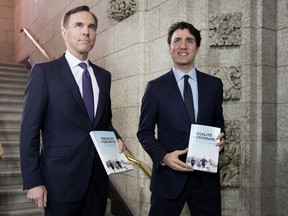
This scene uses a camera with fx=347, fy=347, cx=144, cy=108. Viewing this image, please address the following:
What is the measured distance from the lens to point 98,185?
1924mm

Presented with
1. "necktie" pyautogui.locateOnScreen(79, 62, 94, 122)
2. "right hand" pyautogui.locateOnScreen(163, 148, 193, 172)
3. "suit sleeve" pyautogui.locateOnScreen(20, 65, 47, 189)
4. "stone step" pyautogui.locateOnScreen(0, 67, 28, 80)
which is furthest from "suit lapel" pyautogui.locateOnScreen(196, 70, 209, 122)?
"stone step" pyautogui.locateOnScreen(0, 67, 28, 80)

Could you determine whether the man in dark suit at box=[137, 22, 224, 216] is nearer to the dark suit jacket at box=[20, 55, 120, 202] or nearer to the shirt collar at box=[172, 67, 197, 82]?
the shirt collar at box=[172, 67, 197, 82]

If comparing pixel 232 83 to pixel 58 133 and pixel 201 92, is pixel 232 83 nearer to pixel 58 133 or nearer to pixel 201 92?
pixel 201 92

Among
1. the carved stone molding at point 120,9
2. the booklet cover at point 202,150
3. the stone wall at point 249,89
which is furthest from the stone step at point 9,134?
the booklet cover at point 202,150

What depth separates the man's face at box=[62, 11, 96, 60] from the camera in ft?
6.30

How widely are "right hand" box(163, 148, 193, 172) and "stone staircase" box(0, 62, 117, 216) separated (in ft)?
6.97

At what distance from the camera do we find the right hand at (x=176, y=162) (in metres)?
1.91

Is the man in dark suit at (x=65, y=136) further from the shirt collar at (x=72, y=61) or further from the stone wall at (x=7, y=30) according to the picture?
the stone wall at (x=7, y=30)

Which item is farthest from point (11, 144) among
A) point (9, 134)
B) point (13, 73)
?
point (13, 73)

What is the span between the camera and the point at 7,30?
10.2 meters

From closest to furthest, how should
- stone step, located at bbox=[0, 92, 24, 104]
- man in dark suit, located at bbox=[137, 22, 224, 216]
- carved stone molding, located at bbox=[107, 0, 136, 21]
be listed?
man in dark suit, located at bbox=[137, 22, 224, 216] → carved stone molding, located at bbox=[107, 0, 136, 21] → stone step, located at bbox=[0, 92, 24, 104]

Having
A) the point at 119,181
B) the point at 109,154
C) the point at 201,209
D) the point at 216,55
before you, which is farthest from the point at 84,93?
the point at 119,181

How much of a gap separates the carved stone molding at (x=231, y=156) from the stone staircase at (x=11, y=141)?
1937 mm

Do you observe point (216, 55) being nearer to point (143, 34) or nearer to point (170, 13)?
point (170, 13)
